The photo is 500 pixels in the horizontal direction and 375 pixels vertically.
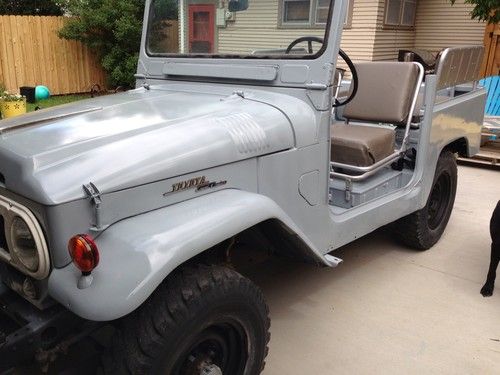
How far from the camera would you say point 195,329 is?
1.93m

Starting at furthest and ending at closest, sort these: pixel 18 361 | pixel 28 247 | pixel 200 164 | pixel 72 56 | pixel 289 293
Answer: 1. pixel 72 56
2. pixel 289 293
3. pixel 200 164
4. pixel 28 247
5. pixel 18 361

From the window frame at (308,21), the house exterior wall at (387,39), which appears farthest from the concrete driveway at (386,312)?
the house exterior wall at (387,39)

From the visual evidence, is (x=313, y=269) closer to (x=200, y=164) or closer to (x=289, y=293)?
(x=289, y=293)

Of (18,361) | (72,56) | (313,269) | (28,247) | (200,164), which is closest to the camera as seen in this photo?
(18,361)

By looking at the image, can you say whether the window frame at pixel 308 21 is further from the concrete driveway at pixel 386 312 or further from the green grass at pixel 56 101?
the green grass at pixel 56 101

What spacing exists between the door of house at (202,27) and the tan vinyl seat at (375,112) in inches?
43.4

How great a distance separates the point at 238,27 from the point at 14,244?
182cm

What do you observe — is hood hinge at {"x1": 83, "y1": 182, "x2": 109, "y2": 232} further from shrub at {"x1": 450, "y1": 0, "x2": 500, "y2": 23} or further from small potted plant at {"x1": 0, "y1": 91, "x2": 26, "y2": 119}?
shrub at {"x1": 450, "y1": 0, "x2": 500, "y2": 23}

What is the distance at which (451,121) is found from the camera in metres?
3.87

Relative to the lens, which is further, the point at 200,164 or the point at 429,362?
the point at 429,362

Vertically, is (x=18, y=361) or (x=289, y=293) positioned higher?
(x=18, y=361)

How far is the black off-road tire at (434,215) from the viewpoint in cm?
388

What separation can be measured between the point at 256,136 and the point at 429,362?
1585 mm

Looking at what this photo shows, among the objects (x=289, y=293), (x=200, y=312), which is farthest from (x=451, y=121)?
(x=200, y=312)
